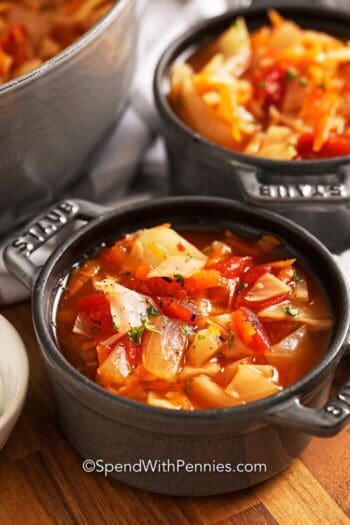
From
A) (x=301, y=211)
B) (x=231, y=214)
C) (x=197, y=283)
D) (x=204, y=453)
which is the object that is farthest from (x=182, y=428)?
(x=301, y=211)

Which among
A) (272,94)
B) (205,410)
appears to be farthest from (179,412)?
(272,94)

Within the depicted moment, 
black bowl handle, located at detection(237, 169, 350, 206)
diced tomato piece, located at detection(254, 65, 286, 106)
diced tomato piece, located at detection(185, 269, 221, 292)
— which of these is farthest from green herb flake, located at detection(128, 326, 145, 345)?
diced tomato piece, located at detection(254, 65, 286, 106)

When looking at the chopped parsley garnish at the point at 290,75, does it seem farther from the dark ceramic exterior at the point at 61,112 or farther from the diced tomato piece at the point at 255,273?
the diced tomato piece at the point at 255,273

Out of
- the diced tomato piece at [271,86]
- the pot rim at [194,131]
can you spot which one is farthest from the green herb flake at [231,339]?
the diced tomato piece at [271,86]

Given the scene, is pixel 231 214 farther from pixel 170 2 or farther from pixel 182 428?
pixel 170 2

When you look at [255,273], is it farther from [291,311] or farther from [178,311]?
[178,311]

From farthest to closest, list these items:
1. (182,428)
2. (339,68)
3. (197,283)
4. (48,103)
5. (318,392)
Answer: (339,68) → (48,103) → (197,283) → (318,392) → (182,428)

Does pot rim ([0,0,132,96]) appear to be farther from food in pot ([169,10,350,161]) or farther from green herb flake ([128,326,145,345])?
green herb flake ([128,326,145,345])
